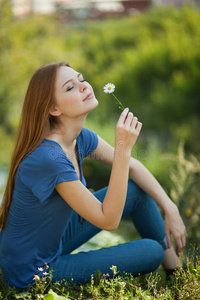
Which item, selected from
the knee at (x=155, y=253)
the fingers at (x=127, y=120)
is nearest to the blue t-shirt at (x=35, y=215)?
the fingers at (x=127, y=120)

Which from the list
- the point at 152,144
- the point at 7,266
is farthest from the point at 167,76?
the point at 7,266

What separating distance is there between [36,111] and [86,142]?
37 centimetres

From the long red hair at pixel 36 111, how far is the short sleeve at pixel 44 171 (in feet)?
0.21

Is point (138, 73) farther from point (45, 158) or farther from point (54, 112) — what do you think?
point (45, 158)

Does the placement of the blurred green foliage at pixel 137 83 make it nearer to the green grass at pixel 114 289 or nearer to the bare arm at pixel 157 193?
the bare arm at pixel 157 193

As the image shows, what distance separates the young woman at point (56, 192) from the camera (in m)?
1.52

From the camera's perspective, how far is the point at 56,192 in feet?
5.24

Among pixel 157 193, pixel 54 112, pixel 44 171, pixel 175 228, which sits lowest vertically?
pixel 175 228

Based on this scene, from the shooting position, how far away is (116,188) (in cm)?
152

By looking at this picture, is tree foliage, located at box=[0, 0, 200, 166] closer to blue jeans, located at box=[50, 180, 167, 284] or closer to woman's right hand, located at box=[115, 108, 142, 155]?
blue jeans, located at box=[50, 180, 167, 284]

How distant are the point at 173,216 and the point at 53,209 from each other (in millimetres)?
612

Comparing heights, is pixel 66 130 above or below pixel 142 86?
above

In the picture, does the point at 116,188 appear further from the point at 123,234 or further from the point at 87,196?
the point at 123,234

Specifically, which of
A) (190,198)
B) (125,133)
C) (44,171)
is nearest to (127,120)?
(125,133)
